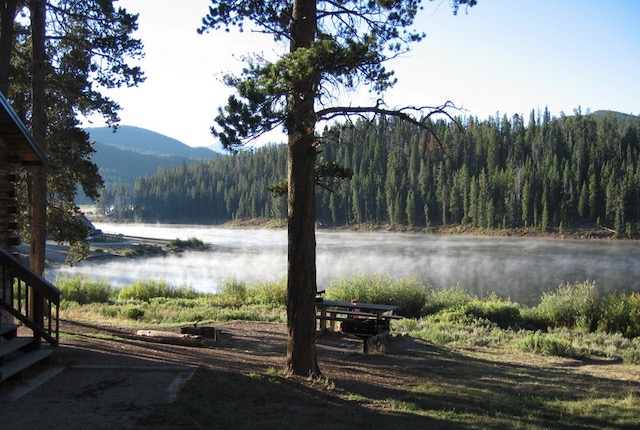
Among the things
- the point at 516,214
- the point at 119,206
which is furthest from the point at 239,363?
the point at 119,206

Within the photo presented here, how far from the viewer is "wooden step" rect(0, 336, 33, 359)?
7195 millimetres

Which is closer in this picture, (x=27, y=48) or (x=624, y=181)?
(x=27, y=48)

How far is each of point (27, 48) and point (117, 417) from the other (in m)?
13.9

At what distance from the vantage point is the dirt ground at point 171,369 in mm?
6332

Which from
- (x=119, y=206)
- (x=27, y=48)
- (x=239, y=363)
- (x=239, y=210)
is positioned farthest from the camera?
(x=119, y=206)

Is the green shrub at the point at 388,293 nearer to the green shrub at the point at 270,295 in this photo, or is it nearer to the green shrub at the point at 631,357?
the green shrub at the point at 270,295

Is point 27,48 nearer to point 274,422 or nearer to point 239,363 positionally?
point 239,363

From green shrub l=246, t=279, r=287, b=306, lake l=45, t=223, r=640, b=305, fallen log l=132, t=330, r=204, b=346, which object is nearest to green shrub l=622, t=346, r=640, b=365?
fallen log l=132, t=330, r=204, b=346

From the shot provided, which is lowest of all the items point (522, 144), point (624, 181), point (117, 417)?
point (117, 417)

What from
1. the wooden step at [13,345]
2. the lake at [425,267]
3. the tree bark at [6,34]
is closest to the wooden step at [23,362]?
the wooden step at [13,345]

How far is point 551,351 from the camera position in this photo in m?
13.3

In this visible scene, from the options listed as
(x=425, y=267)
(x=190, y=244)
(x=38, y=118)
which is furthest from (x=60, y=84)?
(x=190, y=244)

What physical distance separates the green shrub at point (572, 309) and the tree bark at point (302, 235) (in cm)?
1189

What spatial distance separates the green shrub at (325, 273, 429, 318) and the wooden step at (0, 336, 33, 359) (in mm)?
13224
